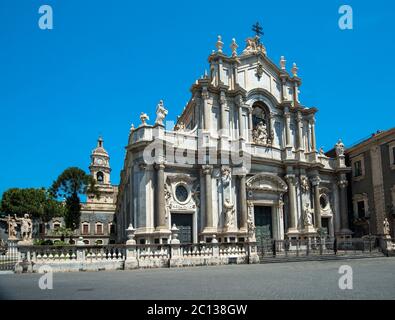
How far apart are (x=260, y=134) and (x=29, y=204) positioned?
137 feet

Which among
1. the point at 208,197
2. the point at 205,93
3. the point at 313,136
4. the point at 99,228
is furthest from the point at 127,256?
the point at 99,228

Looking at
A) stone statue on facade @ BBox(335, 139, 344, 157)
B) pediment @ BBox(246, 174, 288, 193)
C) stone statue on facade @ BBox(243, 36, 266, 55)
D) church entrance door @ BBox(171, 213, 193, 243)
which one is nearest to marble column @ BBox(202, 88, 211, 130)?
pediment @ BBox(246, 174, 288, 193)

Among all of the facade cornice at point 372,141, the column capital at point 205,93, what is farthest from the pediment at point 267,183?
the facade cornice at point 372,141

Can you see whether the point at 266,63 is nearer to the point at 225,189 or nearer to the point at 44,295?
the point at 225,189

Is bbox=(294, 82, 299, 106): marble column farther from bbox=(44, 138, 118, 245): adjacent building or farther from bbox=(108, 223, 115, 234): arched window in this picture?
bbox=(108, 223, 115, 234): arched window

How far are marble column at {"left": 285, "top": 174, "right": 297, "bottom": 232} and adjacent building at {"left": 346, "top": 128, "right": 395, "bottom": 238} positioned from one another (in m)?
7.04

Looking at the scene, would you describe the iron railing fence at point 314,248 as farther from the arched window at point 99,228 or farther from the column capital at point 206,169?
→ the arched window at point 99,228

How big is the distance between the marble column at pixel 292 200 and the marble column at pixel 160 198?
11.7m

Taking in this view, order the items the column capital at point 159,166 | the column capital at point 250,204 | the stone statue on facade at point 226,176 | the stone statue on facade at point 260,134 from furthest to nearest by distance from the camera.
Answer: the stone statue on facade at point 260,134
the column capital at point 250,204
the stone statue on facade at point 226,176
the column capital at point 159,166

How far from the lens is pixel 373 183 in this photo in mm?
35281

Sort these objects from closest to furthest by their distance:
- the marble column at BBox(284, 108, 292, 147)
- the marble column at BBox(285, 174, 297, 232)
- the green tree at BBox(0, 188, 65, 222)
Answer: the marble column at BBox(285, 174, 297, 232), the marble column at BBox(284, 108, 292, 147), the green tree at BBox(0, 188, 65, 222)

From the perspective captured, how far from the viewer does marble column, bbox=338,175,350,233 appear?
1427 inches

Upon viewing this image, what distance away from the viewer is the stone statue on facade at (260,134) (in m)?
33.8
